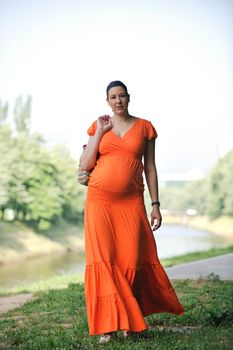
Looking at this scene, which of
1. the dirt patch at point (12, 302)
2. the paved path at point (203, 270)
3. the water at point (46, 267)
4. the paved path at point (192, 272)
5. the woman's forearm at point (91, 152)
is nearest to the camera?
the woman's forearm at point (91, 152)

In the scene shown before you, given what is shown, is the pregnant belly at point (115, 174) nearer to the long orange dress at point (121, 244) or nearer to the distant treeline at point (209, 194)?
the long orange dress at point (121, 244)

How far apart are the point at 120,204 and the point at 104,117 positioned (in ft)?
1.48

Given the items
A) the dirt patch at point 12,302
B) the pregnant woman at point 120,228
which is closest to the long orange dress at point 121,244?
the pregnant woman at point 120,228

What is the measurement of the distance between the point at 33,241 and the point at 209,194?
13.9m

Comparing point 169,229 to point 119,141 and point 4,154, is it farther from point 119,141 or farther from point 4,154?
point 119,141

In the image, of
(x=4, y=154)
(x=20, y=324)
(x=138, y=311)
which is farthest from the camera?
(x=4, y=154)

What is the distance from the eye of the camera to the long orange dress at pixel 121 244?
331 centimetres

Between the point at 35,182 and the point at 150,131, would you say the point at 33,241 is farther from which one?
the point at 150,131

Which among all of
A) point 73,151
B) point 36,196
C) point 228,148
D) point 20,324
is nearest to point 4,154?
point 36,196

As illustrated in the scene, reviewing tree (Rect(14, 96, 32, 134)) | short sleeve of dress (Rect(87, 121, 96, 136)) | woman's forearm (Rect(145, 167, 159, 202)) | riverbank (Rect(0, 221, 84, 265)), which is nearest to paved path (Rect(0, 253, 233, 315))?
woman's forearm (Rect(145, 167, 159, 202))

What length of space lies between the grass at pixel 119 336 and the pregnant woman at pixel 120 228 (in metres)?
0.14

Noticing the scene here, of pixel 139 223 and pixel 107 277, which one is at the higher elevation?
pixel 139 223

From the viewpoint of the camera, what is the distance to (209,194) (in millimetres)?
37656

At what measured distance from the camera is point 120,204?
3.46m
